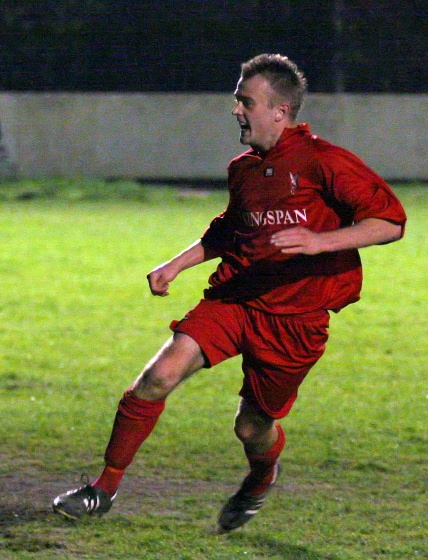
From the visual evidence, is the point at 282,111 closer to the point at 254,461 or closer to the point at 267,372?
the point at 267,372

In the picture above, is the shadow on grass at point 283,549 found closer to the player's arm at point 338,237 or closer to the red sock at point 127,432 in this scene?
the red sock at point 127,432

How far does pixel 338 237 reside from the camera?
12.6 ft

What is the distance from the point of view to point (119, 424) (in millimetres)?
4191

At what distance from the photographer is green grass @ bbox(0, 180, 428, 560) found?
4.37 meters

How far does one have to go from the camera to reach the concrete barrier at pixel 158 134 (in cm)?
2161

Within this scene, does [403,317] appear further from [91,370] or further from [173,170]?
[173,170]

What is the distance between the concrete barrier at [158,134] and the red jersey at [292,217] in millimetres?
17465

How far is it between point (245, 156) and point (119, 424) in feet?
3.87

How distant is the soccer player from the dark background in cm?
1702

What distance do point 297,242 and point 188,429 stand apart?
2.59 m

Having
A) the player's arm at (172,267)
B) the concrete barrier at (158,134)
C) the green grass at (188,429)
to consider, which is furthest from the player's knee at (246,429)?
the concrete barrier at (158,134)

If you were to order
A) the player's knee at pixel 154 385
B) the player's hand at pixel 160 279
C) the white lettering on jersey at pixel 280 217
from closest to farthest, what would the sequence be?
1. the player's knee at pixel 154 385
2. the white lettering on jersey at pixel 280 217
3. the player's hand at pixel 160 279

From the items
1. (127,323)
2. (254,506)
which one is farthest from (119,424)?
(127,323)

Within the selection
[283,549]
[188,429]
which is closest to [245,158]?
[283,549]
